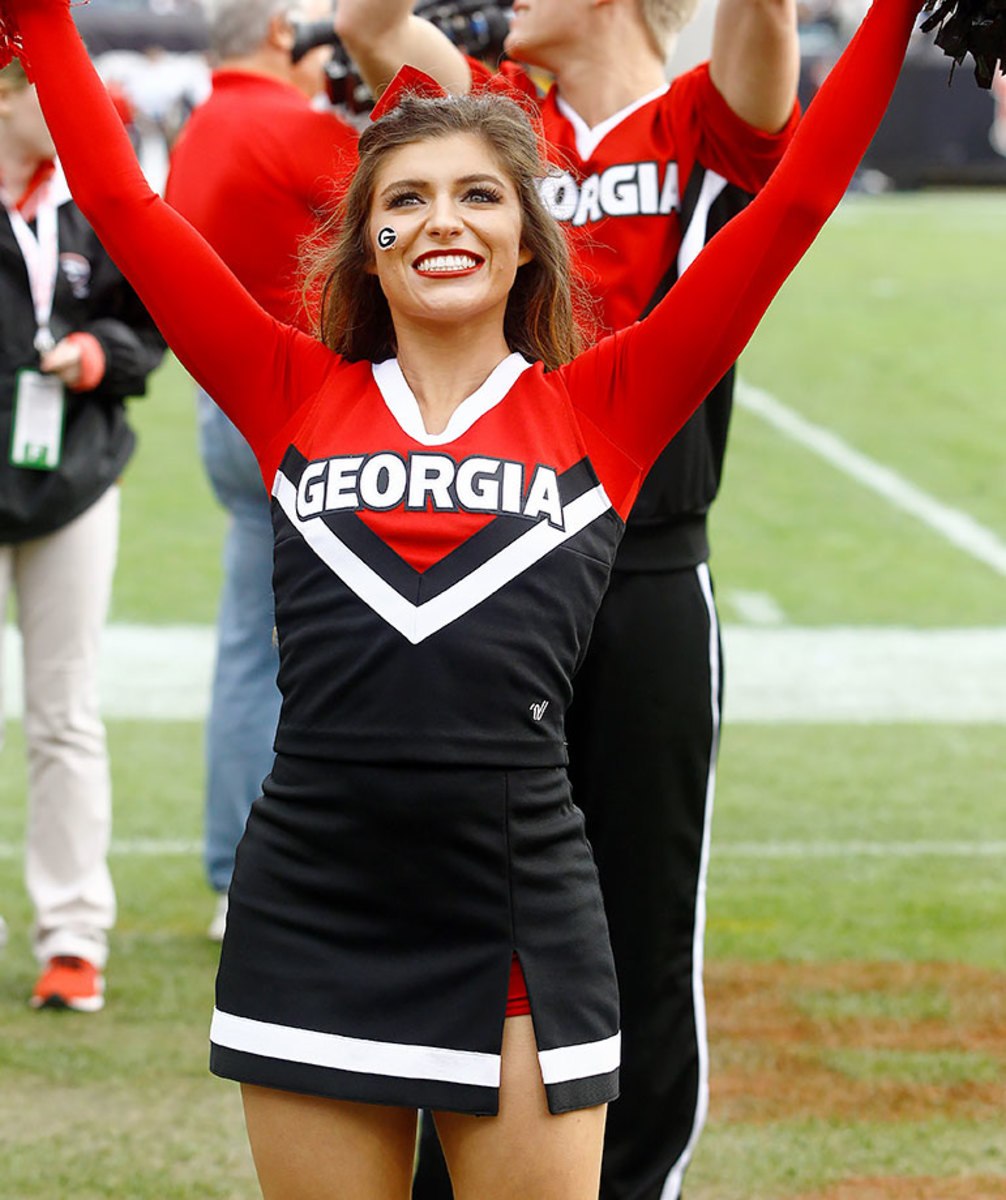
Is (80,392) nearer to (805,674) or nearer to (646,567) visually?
(646,567)

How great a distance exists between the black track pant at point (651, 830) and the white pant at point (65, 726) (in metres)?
1.59

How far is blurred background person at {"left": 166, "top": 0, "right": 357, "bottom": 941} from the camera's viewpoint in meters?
4.11

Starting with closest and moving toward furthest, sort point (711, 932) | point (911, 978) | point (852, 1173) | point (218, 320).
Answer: point (218, 320) < point (852, 1173) < point (911, 978) < point (711, 932)

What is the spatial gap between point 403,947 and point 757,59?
4.34 ft

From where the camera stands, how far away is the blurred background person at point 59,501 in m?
4.12

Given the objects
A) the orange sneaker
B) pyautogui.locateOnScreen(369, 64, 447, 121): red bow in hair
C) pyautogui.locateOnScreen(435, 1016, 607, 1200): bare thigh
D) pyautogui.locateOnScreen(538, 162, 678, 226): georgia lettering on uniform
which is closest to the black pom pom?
pyautogui.locateOnScreen(369, 64, 447, 121): red bow in hair

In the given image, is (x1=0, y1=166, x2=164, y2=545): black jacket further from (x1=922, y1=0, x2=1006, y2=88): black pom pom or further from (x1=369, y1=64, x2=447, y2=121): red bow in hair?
(x1=922, y1=0, x2=1006, y2=88): black pom pom

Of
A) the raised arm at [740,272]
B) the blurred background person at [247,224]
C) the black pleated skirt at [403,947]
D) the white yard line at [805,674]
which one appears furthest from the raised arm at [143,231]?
the white yard line at [805,674]

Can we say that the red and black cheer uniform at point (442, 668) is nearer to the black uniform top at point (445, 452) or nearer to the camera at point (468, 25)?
the black uniform top at point (445, 452)

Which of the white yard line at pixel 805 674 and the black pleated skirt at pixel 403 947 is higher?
the white yard line at pixel 805 674

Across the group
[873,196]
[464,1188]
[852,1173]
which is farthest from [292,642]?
[873,196]

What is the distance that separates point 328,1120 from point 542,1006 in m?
0.25

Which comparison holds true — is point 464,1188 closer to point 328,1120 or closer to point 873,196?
point 328,1120

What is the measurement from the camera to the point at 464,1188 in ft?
6.56
